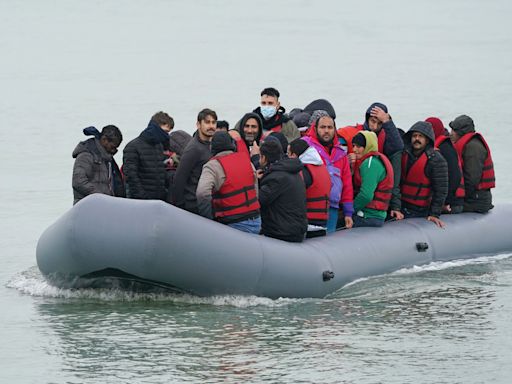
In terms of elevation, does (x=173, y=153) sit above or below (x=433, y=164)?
above

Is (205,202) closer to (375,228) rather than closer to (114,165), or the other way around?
(114,165)

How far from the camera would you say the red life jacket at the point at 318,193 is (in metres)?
9.99

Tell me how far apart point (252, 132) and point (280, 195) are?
0.77 metres

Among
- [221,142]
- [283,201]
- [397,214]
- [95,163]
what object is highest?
[221,142]

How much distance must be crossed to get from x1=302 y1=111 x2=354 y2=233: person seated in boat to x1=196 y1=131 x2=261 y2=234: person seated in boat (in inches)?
39.5

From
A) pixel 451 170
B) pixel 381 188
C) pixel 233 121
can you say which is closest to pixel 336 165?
pixel 381 188

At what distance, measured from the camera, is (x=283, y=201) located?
9617 mm

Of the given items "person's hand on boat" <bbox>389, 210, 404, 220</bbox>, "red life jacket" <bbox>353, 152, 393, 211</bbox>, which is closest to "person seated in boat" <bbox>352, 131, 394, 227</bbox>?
"red life jacket" <bbox>353, 152, 393, 211</bbox>

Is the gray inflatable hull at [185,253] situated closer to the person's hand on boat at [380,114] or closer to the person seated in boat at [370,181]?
the person seated in boat at [370,181]

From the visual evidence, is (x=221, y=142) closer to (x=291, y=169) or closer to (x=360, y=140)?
(x=291, y=169)

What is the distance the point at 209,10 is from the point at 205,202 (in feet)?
114

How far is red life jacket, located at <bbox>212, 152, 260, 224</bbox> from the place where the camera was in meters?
9.33

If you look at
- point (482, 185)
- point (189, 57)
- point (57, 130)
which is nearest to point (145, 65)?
point (189, 57)

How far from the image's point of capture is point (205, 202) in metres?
9.27
